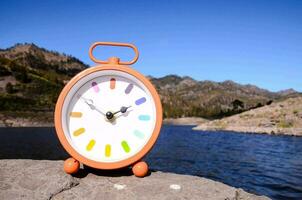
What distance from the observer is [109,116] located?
3.87 metres

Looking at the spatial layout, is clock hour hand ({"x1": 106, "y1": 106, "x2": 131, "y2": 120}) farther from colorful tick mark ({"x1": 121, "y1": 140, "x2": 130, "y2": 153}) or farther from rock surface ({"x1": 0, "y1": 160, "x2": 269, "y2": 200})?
rock surface ({"x1": 0, "y1": 160, "x2": 269, "y2": 200})

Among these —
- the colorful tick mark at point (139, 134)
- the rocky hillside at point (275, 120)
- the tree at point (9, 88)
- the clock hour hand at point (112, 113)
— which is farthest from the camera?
the tree at point (9, 88)

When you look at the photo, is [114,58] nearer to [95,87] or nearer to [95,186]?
[95,87]

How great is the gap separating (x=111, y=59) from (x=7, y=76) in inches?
5025

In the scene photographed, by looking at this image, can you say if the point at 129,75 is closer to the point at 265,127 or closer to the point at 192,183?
the point at 192,183

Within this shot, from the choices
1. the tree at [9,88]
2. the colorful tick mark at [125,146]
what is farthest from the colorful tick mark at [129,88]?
the tree at [9,88]

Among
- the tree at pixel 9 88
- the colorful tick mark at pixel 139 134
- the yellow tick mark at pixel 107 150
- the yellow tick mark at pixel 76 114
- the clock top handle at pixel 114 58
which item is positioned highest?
the tree at pixel 9 88

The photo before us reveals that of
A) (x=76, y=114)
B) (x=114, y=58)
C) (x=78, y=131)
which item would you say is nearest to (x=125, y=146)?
(x=78, y=131)

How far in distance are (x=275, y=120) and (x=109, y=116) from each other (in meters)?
60.7

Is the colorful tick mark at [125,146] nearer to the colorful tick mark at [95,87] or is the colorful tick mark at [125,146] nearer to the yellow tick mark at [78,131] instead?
the yellow tick mark at [78,131]

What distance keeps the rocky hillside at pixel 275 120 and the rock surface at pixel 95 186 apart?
54149mm

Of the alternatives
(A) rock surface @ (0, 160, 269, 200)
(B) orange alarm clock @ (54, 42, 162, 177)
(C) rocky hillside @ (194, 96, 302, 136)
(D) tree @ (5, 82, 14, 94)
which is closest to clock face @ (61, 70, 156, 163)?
(B) orange alarm clock @ (54, 42, 162, 177)

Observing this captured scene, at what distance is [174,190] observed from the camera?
11.5 ft

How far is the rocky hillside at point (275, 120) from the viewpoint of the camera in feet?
182
